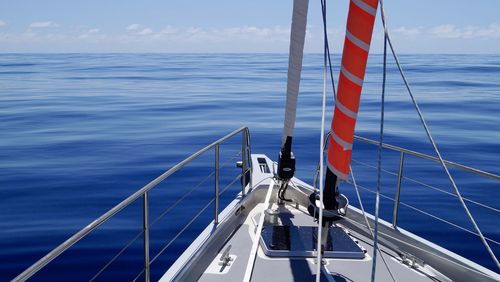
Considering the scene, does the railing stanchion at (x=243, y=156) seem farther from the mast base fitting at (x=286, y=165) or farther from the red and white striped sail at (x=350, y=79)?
the red and white striped sail at (x=350, y=79)

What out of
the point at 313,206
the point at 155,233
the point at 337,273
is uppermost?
the point at 313,206

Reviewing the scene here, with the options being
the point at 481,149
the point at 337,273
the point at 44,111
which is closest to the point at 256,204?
the point at 337,273

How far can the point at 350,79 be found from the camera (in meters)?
2.17

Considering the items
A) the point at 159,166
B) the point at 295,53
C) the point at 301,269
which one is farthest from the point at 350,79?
the point at 159,166

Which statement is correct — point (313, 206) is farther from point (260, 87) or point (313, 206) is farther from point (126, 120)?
point (260, 87)

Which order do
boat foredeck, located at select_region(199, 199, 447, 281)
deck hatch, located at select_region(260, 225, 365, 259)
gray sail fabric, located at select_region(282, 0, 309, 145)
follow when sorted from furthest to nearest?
1. deck hatch, located at select_region(260, 225, 365, 259)
2. boat foredeck, located at select_region(199, 199, 447, 281)
3. gray sail fabric, located at select_region(282, 0, 309, 145)

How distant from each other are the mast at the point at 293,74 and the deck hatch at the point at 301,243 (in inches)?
20.1

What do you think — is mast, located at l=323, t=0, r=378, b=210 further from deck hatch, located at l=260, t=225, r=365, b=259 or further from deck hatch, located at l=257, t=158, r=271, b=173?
deck hatch, located at l=257, t=158, r=271, b=173

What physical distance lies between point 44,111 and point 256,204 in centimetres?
1698

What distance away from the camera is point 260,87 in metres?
31.3

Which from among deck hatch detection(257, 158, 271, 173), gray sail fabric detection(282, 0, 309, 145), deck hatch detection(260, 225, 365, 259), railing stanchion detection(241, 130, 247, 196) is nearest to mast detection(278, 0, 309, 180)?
Answer: gray sail fabric detection(282, 0, 309, 145)

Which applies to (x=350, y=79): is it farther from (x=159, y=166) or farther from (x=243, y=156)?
(x=159, y=166)

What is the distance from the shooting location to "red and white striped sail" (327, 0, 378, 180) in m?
2.09

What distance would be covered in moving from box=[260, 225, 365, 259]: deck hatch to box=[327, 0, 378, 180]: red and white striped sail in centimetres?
141
